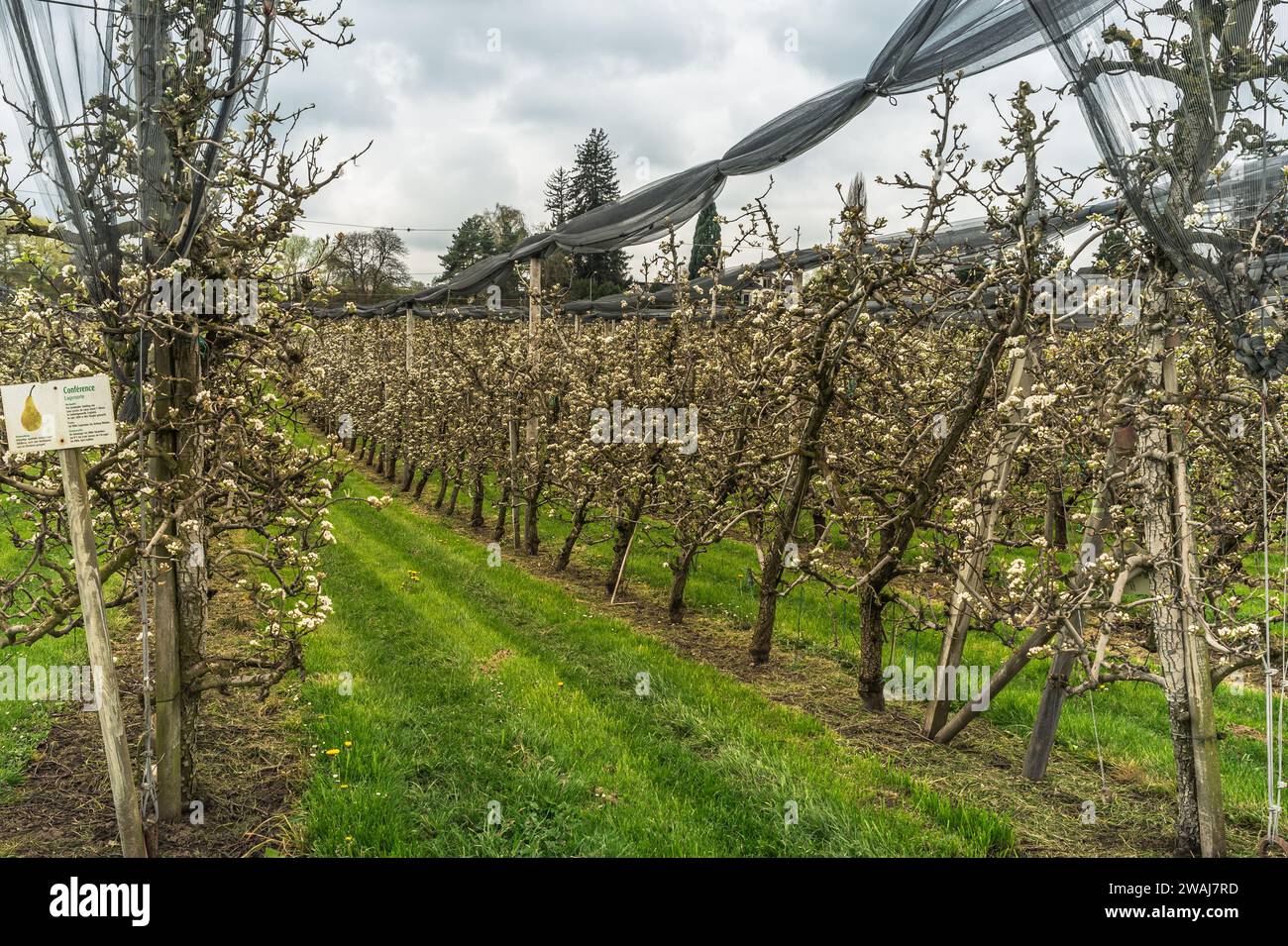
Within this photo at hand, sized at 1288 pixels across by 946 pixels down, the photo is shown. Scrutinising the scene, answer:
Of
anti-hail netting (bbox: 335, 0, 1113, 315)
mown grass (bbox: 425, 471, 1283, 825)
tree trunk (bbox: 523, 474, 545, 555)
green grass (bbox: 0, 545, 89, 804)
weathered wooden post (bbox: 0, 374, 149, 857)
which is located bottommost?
mown grass (bbox: 425, 471, 1283, 825)

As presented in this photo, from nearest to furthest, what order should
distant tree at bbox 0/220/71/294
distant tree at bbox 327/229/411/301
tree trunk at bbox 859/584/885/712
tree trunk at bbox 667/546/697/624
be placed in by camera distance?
distant tree at bbox 0/220/71/294 → tree trunk at bbox 859/584/885/712 → tree trunk at bbox 667/546/697/624 → distant tree at bbox 327/229/411/301

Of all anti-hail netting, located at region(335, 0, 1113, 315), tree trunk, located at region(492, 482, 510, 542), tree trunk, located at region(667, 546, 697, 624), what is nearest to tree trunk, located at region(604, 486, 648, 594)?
tree trunk, located at region(667, 546, 697, 624)

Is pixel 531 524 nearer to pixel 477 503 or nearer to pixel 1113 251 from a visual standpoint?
pixel 477 503

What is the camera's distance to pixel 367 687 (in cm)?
622

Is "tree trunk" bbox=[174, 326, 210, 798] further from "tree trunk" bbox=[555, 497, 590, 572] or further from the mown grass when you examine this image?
"tree trunk" bbox=[555, 497, 590, 572]

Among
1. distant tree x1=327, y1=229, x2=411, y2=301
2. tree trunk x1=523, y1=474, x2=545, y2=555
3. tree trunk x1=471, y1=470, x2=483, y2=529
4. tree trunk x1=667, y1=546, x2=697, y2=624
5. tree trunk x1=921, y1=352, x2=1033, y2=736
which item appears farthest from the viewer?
distant tree x1=327, y1=229, x2=411, y2=301

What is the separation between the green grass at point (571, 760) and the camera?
4133mm

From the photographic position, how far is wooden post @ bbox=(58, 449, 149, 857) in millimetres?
3385

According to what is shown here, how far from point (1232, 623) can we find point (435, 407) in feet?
44.1

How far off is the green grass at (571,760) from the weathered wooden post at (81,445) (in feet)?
3.93

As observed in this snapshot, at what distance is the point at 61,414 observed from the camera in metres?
3.37

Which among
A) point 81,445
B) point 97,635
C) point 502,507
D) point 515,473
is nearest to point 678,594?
point 515,473

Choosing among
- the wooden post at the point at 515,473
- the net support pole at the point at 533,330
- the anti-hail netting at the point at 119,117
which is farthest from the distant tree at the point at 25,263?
the wooden post at the point at 515,473
